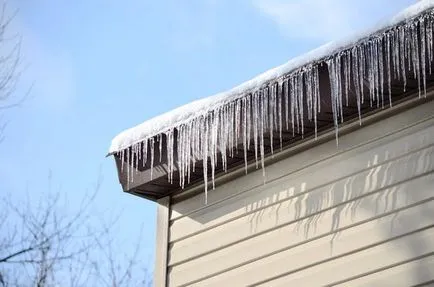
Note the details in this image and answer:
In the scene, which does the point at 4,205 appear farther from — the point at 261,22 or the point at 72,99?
the point at 72,99

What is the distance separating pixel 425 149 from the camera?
14.6 ft

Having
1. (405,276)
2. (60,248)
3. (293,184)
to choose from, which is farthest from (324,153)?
(60,248)

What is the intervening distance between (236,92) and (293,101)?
14.6 inches

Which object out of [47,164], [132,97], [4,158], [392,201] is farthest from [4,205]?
[392,201]

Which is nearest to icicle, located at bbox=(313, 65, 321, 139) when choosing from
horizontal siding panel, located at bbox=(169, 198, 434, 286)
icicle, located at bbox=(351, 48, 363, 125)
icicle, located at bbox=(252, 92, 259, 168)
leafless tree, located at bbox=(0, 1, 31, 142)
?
icicle, located at bbox=(351, 48, 363, 125)

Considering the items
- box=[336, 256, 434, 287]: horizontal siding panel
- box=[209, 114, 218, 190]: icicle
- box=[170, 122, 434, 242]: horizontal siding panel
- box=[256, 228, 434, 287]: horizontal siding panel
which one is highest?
box=[209, 114, 218, 190]: icicle

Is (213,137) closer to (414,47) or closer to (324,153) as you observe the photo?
(324,153)

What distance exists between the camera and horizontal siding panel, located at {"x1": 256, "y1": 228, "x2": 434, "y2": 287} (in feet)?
14.1

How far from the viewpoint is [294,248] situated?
4777 millimetres

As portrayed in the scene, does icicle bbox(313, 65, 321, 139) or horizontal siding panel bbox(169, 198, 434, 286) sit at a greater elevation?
icicle bbox(313, 65, 321, 139)

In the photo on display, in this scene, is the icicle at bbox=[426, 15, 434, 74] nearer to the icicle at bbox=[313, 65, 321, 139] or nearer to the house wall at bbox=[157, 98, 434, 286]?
the house wall at bbox=[157, 98, 434, 286]

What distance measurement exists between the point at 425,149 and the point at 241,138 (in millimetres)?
1077

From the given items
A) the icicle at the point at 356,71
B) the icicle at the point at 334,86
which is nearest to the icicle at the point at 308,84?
the icicle at the point at 334,86

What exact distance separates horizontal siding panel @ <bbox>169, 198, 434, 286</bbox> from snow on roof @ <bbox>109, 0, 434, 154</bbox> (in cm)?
81
